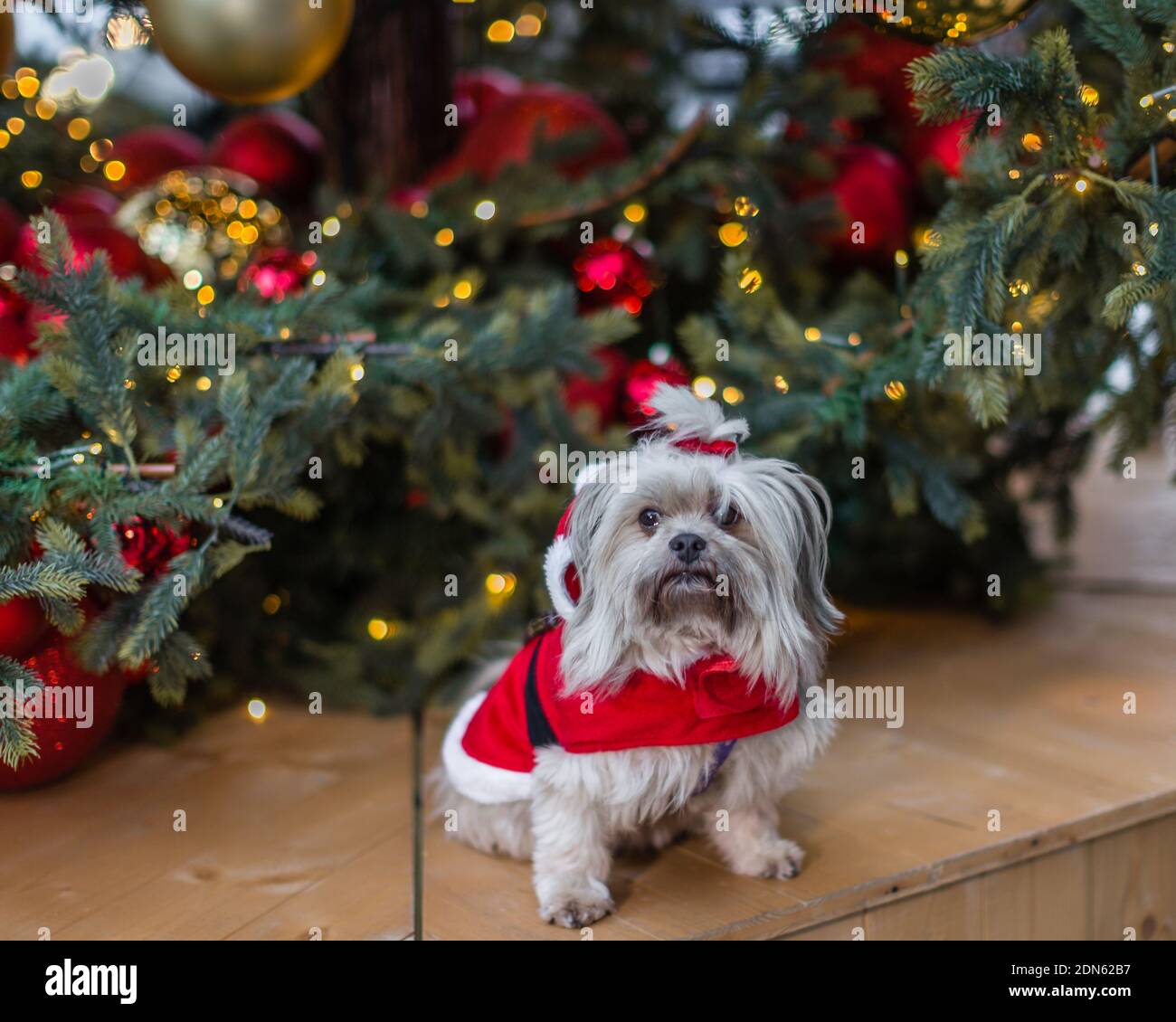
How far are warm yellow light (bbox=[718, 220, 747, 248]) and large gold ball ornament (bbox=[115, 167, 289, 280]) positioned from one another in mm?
931

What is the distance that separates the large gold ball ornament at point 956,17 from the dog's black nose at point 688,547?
86 cm

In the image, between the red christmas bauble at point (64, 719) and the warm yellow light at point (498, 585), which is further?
the warm yellow light at point (498, 585)

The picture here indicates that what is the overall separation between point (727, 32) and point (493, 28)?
1.28 meters

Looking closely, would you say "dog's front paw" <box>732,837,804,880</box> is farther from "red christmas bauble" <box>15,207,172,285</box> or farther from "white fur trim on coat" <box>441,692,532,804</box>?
"red christmas bauble" <box>15,207,172,285</box>

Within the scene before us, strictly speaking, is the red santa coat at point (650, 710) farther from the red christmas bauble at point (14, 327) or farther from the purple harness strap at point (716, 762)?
the red christmas bauble at point (14, 327)

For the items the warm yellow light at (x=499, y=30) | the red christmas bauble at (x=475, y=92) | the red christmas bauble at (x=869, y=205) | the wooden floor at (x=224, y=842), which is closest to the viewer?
the wooden floor at (x=224, y=842)

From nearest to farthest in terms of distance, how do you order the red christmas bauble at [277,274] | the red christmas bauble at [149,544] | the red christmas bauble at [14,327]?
the red christmas bauble at [149,544], the red christmas bauble at [14,327], the red christmas bauble at [277,274]

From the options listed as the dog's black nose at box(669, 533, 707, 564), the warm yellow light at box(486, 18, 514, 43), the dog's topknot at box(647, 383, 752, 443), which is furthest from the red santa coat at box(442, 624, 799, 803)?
the warm yellow light at box(486, 18, 514, 43)

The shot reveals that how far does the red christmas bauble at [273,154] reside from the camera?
2.54 metres

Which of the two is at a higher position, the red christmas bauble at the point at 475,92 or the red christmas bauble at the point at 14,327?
the red christmas bauble at the point at 475,92

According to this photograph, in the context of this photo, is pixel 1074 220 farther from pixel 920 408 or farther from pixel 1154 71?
pixel 920 408

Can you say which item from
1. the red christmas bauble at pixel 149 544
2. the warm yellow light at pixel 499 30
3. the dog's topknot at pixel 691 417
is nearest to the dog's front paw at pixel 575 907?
the dog's topknot at pixel 691 417

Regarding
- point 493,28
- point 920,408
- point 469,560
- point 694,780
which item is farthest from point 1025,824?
point 493,28

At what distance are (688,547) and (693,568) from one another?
0.03 metres
